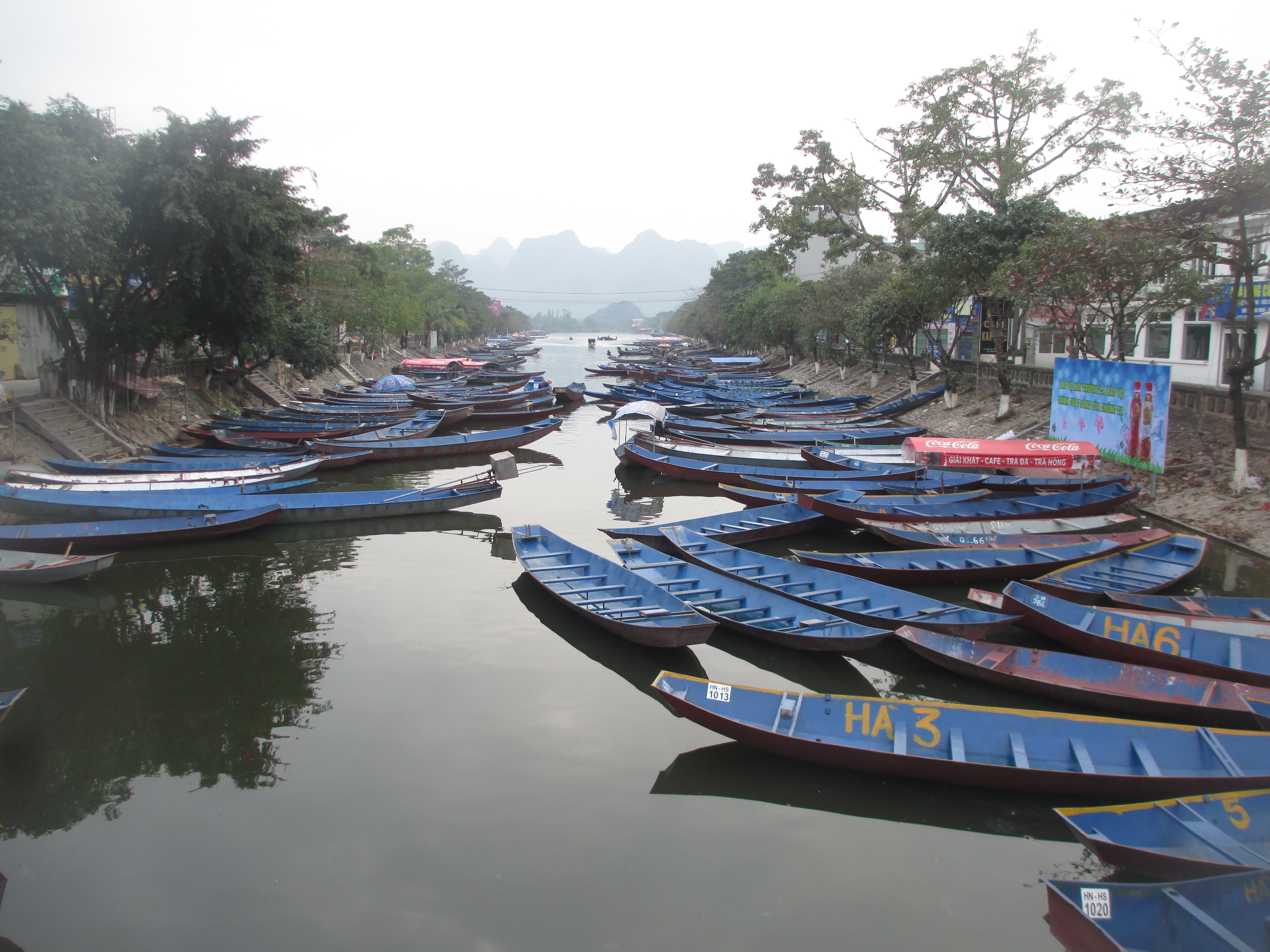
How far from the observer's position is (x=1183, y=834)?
19.5 ft

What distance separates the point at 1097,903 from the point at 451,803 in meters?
5.42

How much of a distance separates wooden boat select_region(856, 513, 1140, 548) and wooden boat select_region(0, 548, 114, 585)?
521 inches

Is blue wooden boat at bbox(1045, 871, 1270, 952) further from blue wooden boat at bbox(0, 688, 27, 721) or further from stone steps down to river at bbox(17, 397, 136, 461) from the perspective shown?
stone steps down to river at bbox(17, 397, 136, 461)

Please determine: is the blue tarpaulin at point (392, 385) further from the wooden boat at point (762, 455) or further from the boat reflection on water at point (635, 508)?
the boat reflection on water at point (635, 508)

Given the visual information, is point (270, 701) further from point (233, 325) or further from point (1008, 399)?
point (1008, 399)

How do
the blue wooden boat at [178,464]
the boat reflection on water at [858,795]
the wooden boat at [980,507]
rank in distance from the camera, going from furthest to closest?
the blue wooden boat at [178,464], the wooden boat at [980,507], the boat reflection on water at [858,795]

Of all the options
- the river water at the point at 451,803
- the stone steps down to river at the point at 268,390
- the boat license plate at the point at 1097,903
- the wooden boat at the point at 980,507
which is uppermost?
the stone steps down to river at the point at 268,390

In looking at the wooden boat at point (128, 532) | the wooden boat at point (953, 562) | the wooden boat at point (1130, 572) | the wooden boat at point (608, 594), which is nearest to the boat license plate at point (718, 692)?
the wooden boat at point (608, 594)

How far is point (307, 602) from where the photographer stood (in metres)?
12.9

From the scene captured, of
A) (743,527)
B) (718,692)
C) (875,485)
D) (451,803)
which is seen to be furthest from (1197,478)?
(451,803)

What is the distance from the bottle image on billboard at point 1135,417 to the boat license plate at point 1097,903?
1415cm

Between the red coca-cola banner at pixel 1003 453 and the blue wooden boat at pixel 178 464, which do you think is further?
the blue wooden boat at pixel 178 464

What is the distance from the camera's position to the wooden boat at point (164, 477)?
56.7 feet

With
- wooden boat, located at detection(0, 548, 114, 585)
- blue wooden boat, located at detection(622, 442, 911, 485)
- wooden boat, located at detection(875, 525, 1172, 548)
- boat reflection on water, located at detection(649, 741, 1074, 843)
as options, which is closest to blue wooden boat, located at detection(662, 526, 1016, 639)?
wooden boat, located at detection(875, 525, 1172, 548)
